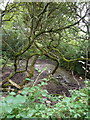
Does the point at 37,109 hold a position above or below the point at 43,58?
below

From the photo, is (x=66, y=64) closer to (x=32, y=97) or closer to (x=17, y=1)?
(x=17, y=1)

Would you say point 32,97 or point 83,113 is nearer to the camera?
point 83,113

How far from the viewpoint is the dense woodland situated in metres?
0.63

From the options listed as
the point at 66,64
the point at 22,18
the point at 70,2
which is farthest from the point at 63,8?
the point at 66,64

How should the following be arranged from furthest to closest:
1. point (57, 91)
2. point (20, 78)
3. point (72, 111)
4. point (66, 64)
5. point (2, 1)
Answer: point (66, 64), point (20, 78), point (57, 91), point (2, 1), point (72, 111)

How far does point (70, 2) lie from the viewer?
63.4 inches

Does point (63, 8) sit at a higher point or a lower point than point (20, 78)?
higher

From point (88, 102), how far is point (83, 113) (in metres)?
0.10

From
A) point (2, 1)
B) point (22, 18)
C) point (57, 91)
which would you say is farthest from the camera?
point (22, 18)

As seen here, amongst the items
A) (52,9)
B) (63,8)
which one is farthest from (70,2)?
(52,9)

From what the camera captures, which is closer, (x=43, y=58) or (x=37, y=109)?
(x=37, y=109)

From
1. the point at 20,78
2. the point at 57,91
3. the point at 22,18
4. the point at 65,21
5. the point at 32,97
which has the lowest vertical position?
the point at 57,91

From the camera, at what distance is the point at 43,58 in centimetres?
414

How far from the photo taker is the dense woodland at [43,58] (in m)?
0.63
